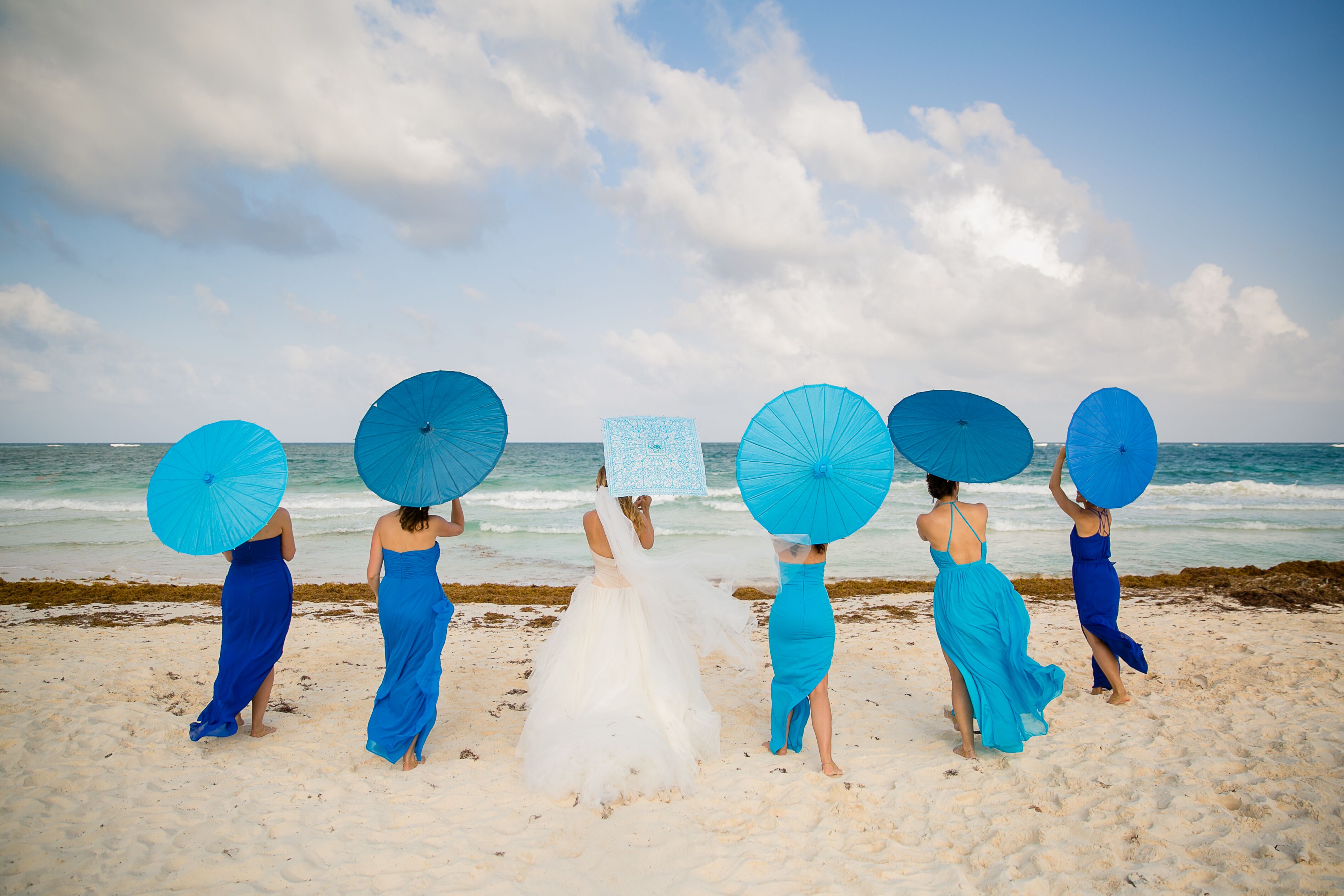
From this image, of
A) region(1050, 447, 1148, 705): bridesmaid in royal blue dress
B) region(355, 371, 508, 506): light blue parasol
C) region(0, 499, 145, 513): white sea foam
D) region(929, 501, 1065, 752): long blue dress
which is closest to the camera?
region(355, 371, 508, 506): light blue parasol

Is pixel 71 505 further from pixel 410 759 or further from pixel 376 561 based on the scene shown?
pixel 410 759

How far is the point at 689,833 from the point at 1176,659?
232 inches

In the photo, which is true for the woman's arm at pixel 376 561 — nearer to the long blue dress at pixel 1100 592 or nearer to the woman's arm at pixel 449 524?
the woman's arm at pixel 449 524

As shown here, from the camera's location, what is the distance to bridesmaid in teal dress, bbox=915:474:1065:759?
457 cm

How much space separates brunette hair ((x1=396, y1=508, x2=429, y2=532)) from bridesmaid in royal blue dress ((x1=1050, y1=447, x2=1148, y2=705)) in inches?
203

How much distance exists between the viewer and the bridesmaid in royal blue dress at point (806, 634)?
14.7ft

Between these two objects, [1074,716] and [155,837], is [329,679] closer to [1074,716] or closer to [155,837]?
[155,837]

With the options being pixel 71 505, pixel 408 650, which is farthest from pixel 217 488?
pixel 71 505

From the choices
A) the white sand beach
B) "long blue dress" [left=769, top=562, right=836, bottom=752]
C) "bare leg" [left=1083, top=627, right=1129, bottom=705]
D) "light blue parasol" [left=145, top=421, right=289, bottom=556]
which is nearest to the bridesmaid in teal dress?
the white sand beach

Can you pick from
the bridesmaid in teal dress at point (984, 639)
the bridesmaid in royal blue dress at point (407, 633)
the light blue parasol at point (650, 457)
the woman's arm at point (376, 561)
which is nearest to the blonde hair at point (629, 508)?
the light blue parasol at point (650, 457)

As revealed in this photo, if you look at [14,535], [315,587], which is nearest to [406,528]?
[315,587]

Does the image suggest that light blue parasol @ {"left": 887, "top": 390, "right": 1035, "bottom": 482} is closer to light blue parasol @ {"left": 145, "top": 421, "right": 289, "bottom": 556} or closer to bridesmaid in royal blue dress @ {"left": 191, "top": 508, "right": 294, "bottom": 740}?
light blue parasol @ {"left": 145, "top": 421, "right": 289, "bottom": 556}

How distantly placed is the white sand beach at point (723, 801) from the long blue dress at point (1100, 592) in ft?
1.87

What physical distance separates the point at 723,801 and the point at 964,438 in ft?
10.2
